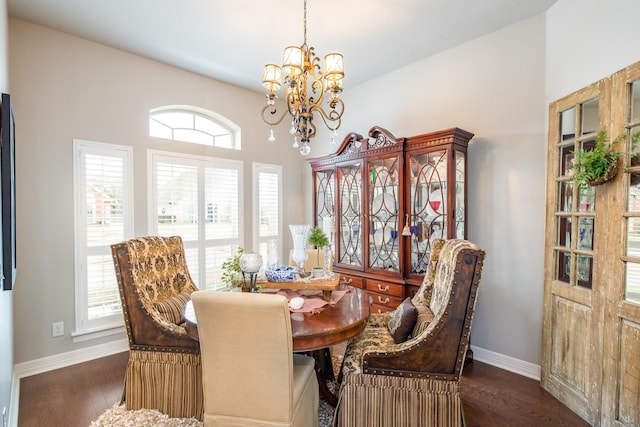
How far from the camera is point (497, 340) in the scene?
289cm

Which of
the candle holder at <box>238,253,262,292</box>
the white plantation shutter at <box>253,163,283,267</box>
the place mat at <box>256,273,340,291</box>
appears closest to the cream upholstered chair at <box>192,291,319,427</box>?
the candle holder at <box>238,253,262,292</box>

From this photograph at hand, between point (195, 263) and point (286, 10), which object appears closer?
point (286, 10)

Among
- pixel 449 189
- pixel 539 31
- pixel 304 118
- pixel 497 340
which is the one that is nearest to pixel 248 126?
pixel 304 118

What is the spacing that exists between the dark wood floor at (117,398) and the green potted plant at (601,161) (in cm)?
158

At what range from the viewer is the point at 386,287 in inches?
125

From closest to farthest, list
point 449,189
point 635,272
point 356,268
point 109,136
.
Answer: point 635,272
point 449,189
point 109,136
point 356,268

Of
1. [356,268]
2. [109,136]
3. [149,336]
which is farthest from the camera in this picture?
[356,268]

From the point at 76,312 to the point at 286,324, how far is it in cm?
262

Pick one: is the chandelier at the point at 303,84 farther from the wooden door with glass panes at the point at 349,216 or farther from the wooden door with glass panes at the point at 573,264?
the wooden door with glass panes at the point at 573,264

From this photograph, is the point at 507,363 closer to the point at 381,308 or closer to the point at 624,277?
the point at 381,308

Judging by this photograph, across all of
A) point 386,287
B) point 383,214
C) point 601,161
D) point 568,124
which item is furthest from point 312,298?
point 568,124

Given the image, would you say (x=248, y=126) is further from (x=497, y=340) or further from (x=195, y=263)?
(x=497, y=340)

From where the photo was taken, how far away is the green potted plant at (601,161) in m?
1.94

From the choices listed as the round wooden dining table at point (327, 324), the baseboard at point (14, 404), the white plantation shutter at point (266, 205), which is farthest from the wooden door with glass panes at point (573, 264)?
the baseboard at point (14, 404)
